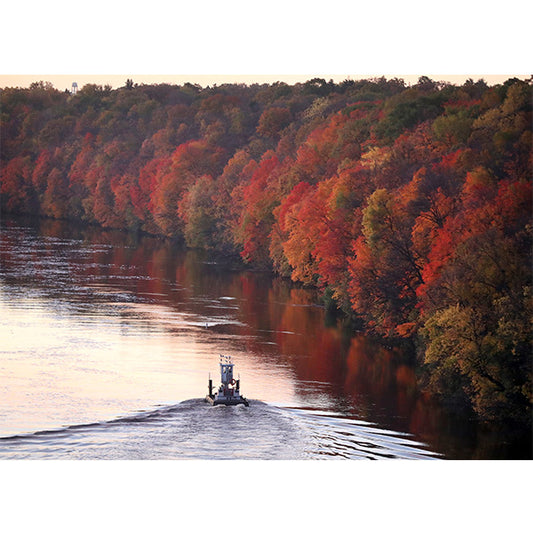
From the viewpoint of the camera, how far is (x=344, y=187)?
50.7m

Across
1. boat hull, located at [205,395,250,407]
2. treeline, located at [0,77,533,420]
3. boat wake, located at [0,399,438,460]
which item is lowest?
boat wake, located at [0,399,438,460]

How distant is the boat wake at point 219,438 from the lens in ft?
76.5

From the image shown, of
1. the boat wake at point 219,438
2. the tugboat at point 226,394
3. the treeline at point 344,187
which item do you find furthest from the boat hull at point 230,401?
the treeline at point 344,187

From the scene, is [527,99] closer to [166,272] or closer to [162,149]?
[166,272]

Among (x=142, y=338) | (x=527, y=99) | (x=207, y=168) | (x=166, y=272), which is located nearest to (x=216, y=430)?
(x=142, y=338)

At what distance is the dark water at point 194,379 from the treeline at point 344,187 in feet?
5.72

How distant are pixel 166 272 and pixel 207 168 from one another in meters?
27.7

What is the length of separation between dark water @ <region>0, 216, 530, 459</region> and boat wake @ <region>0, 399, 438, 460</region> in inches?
1.9

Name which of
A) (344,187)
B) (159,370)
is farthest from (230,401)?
(344,187)

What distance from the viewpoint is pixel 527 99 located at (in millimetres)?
40531

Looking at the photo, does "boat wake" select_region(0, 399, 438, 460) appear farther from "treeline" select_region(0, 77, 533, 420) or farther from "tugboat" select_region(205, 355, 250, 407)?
"treeline" select_region(0, 77, 533, 420)

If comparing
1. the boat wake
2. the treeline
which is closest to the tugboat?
the boat wake

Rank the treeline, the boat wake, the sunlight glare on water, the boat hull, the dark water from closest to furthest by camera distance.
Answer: the boat wake → the sunlight glare on water → the dark water → the boat hull → the treeline

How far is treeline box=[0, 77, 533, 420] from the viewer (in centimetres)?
2973
